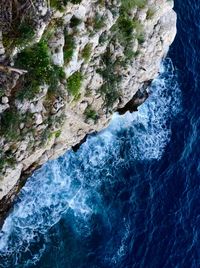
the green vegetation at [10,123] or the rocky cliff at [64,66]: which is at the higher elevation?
the rocky cliff at [64,66]

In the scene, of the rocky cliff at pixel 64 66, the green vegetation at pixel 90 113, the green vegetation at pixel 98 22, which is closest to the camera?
the rocky cliff at pixel 64 66

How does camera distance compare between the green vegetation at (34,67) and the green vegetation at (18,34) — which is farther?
the green vegetation at (34,67)

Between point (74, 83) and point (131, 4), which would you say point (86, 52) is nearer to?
point (74, 83)

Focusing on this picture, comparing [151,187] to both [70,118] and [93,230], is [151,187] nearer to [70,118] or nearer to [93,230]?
[93,230]

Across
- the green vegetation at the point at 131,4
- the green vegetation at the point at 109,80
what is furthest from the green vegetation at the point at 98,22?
the green vegetation at the point at 109,80

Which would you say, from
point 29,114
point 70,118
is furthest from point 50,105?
point 70,118

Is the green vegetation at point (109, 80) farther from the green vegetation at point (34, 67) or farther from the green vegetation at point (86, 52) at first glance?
the green vegetation at point (34, 67)

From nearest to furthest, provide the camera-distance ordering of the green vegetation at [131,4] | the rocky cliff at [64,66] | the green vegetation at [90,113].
Result: the rocky cliff at [64,66]
the green vegetation at [131,4]
the green vegetation at [90,113]
